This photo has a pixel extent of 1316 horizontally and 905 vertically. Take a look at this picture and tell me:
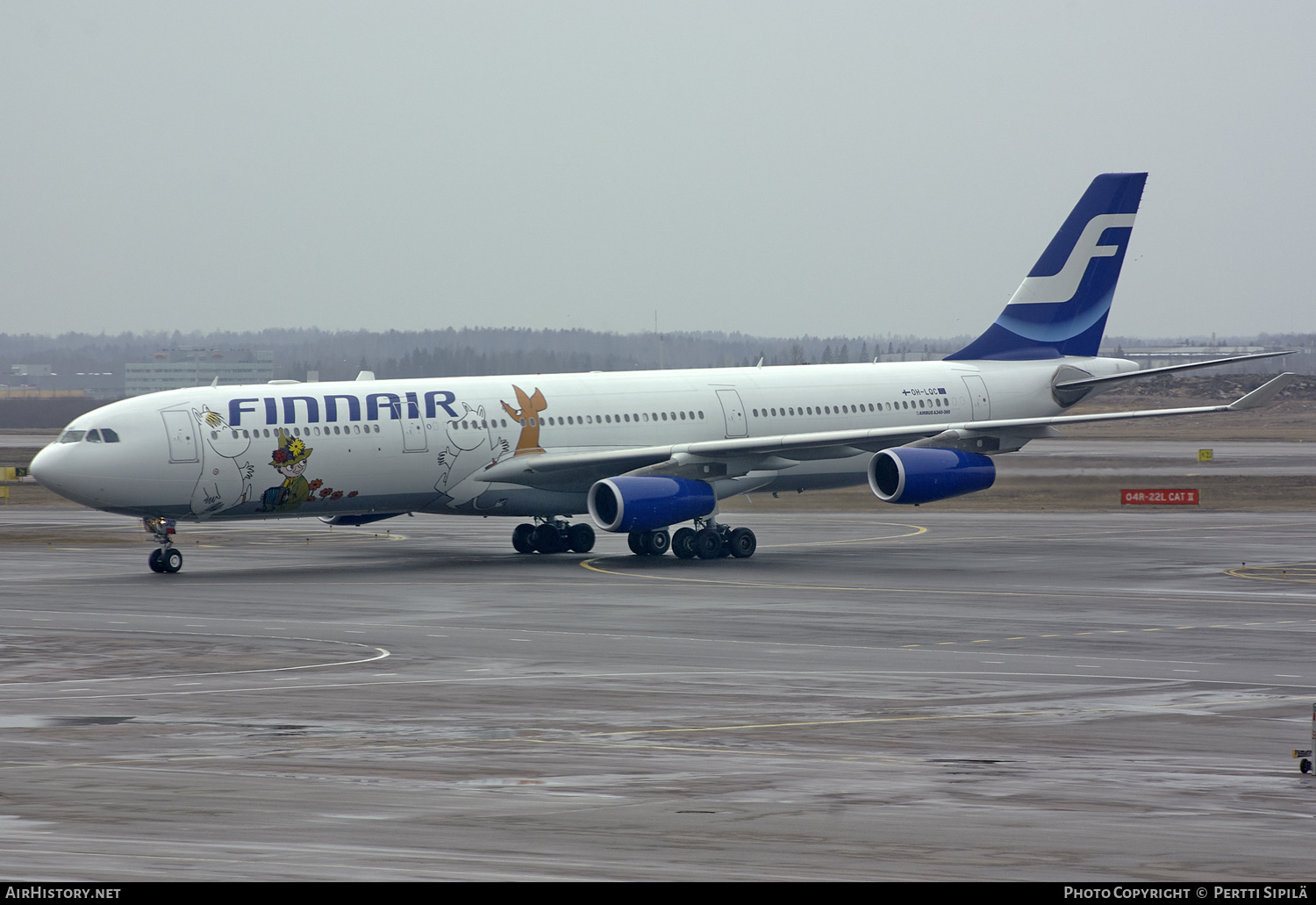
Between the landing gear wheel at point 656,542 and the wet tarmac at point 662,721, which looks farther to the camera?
the landing gear wheel at point 656,542

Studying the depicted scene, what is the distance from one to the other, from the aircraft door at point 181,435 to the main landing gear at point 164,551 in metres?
2.15

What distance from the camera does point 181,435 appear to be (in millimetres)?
41375

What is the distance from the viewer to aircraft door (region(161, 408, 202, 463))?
41.2 m

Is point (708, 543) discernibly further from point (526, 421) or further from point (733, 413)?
point (526, 421)

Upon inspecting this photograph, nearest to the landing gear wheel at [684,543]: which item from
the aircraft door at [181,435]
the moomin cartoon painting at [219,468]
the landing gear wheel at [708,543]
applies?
the landing gear wheel at [708,543]

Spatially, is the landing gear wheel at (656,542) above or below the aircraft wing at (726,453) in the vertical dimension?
below

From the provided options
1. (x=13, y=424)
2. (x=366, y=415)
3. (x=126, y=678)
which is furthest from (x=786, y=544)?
(x=13, y=424)

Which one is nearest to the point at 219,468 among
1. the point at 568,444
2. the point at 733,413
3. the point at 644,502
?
the point at 568,444

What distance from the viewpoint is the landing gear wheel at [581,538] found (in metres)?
47.7

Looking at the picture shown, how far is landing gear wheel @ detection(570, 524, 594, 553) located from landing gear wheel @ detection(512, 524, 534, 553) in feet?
3.67

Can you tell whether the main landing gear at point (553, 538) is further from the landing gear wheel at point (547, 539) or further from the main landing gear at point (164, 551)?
the main landing gear at point (164, 551)

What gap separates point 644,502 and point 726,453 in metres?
3.21
